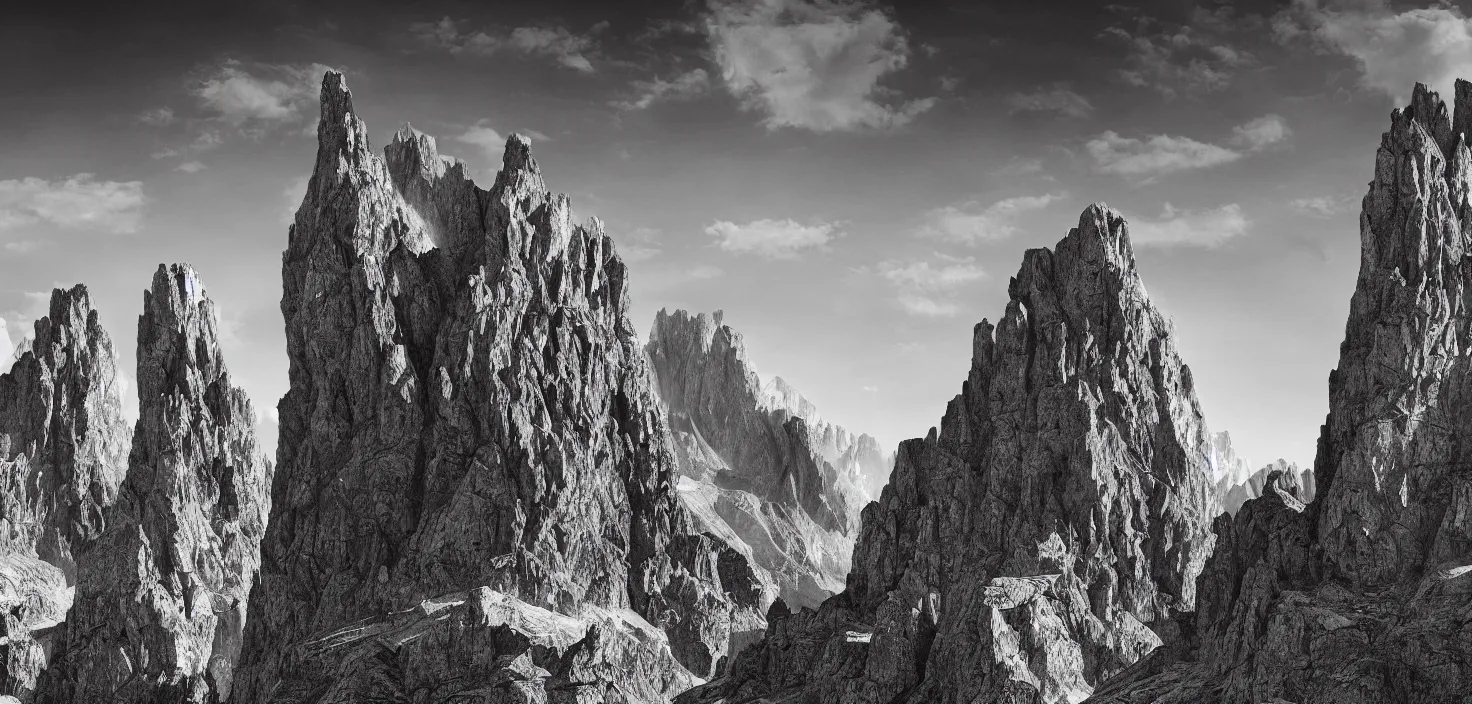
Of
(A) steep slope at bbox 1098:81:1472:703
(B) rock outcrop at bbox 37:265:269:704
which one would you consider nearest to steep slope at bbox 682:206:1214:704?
(A) steep slope at bbox 1098:81:1472:703

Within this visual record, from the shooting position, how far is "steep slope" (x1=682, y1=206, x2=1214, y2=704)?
13662 centimetres

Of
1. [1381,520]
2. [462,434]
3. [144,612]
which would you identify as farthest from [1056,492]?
[144,612]

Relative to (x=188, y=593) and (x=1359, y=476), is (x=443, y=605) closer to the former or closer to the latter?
(x=188, y=593)

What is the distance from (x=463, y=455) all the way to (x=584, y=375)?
18.3 meters

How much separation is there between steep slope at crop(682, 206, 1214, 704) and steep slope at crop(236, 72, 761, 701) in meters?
23.9

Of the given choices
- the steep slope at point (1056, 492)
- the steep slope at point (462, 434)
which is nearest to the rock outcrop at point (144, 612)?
the steep slope at point (462, 434)

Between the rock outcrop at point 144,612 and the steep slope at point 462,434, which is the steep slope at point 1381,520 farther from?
the rock outcrop at point 144,612

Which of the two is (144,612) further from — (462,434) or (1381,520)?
(1381,520)

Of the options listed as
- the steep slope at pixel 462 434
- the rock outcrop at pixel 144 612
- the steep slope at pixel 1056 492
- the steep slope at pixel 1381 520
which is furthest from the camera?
the rock outcrop at pixel 144 612

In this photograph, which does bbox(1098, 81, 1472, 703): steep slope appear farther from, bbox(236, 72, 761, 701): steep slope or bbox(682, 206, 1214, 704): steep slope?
bbox(236, 72, 761, 701): steep slope

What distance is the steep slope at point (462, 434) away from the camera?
168000 mm

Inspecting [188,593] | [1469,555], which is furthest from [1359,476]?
[188,593]

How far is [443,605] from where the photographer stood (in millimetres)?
156000

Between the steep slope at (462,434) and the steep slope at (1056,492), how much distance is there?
23.9 m
